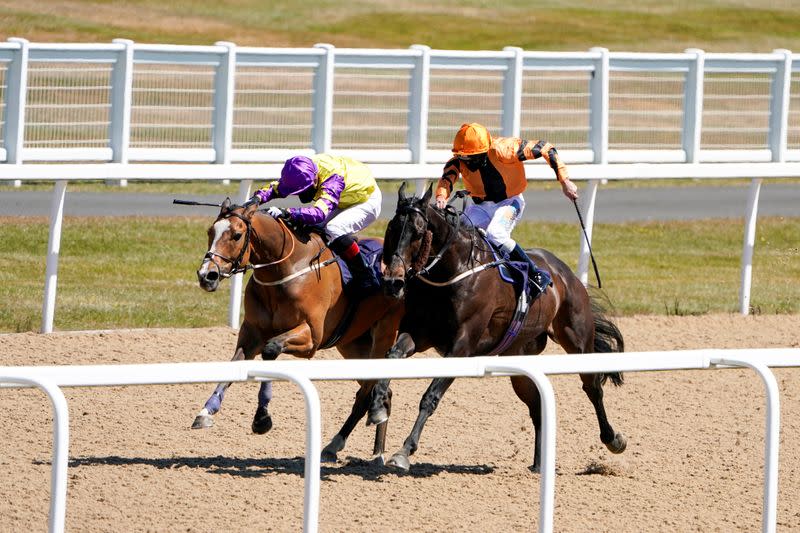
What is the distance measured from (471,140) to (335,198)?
746 mm

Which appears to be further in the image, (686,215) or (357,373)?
(686,215)

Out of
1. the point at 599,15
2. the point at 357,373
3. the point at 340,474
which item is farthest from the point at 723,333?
the point at 599,15

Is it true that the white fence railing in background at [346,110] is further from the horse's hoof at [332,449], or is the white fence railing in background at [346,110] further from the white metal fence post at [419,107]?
the horse's hoof at [332,449]

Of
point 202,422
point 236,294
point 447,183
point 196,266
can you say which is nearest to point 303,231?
point 447,183

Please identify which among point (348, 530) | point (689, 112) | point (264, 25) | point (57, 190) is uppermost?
point (264, 25)

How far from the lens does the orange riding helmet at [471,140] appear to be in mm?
7984

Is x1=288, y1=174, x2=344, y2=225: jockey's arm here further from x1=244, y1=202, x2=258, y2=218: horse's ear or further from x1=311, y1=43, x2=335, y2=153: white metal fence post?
x1=311, y1=43, x2=335, y2=153: white metal fence post

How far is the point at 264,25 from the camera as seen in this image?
3816 centimetres

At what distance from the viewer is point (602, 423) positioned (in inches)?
312

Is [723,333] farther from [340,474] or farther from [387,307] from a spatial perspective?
[340,474]

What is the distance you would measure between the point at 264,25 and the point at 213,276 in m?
31.5

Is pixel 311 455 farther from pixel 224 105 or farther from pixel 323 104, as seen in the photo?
pixel 323 104

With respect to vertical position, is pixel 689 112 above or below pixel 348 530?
above

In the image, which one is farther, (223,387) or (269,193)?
(269,193)
